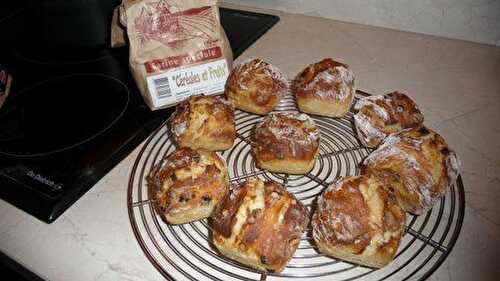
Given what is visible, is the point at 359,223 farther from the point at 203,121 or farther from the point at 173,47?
the point at 173,47

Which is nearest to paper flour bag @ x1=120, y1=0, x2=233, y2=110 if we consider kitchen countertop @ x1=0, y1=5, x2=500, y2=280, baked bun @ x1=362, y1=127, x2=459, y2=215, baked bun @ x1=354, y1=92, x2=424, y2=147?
kitchen countertop @ x1=0, y1=5, x2=500, y2=280

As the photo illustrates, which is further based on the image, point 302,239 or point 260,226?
point 302,239

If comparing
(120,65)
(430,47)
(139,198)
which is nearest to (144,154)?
(139,198)

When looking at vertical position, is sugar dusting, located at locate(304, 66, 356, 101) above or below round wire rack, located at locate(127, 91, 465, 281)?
above

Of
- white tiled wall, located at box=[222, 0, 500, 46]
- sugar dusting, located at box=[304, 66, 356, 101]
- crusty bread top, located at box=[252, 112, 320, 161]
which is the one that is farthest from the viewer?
white tiled wall, located at box=[222, 0, 500, 46]

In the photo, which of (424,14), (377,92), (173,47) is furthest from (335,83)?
(424,14)

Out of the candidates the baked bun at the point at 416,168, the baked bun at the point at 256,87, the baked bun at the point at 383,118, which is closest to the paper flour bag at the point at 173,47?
the baked bun at the point at 256,87

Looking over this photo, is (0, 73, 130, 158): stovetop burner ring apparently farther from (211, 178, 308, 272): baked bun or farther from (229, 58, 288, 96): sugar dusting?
(211, 178, 308, 272): baked bun
